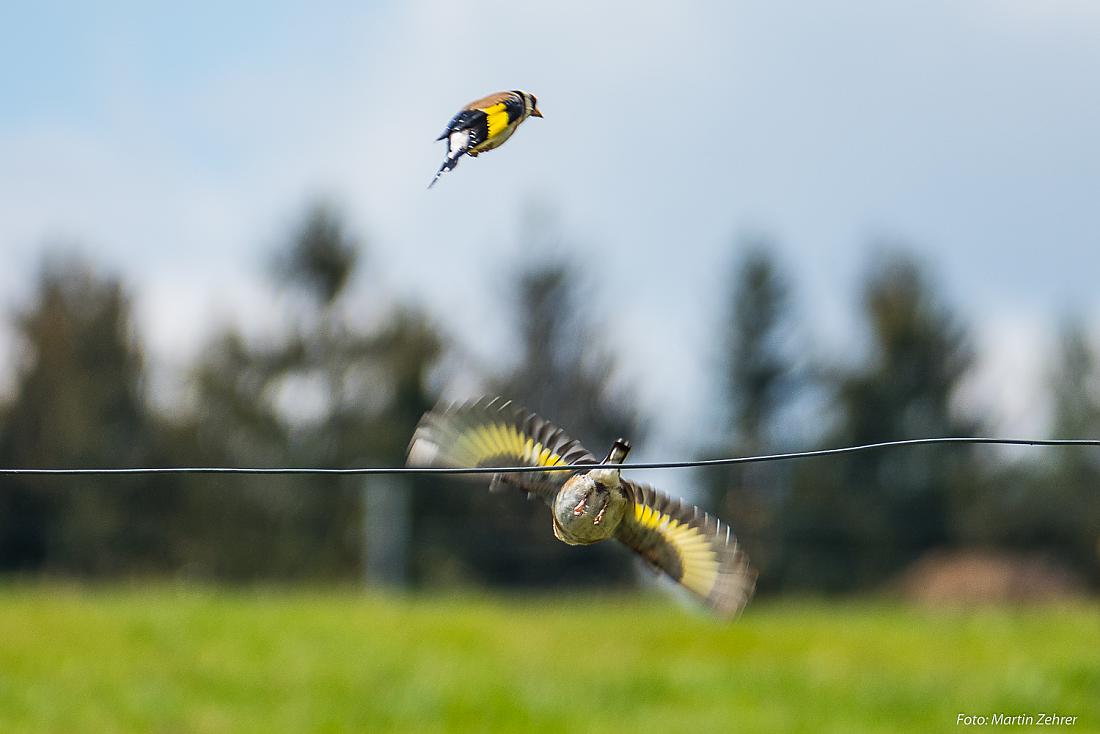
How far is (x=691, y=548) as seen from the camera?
269 centimetres

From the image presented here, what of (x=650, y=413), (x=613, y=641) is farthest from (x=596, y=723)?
(x=650, y=413)

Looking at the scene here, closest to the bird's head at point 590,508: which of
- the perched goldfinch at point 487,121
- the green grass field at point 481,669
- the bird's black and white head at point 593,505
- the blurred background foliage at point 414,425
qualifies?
the bird's black and white head at point 593,505

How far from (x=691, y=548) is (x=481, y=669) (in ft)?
48.3

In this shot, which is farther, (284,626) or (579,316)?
(579,316)

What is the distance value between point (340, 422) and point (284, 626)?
1335 centimetres

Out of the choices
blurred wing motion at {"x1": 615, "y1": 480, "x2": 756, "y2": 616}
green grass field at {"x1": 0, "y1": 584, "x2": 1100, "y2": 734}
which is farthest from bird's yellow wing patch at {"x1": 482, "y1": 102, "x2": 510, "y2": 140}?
green grass field at {"x1": 0, "y1": 584, "x2": 1100, "y2": 734}

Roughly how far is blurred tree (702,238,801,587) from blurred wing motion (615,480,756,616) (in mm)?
23332

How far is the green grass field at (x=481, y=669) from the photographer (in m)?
16.1

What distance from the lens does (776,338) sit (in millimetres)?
34375

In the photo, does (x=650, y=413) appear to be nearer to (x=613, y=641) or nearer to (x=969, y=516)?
(x=969, y=516)

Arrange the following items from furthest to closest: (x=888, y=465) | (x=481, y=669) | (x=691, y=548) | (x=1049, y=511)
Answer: (x=1049, y=511) → (x=888, y=465) → (x=481, y=669) → (x=691, y=548)

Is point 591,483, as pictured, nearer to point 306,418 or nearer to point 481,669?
point 481,669

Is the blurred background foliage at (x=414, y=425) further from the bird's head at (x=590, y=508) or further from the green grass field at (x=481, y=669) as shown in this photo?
the bird's head at (x=590, y=508)

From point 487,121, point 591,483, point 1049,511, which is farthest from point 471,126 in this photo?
point 1049,511
